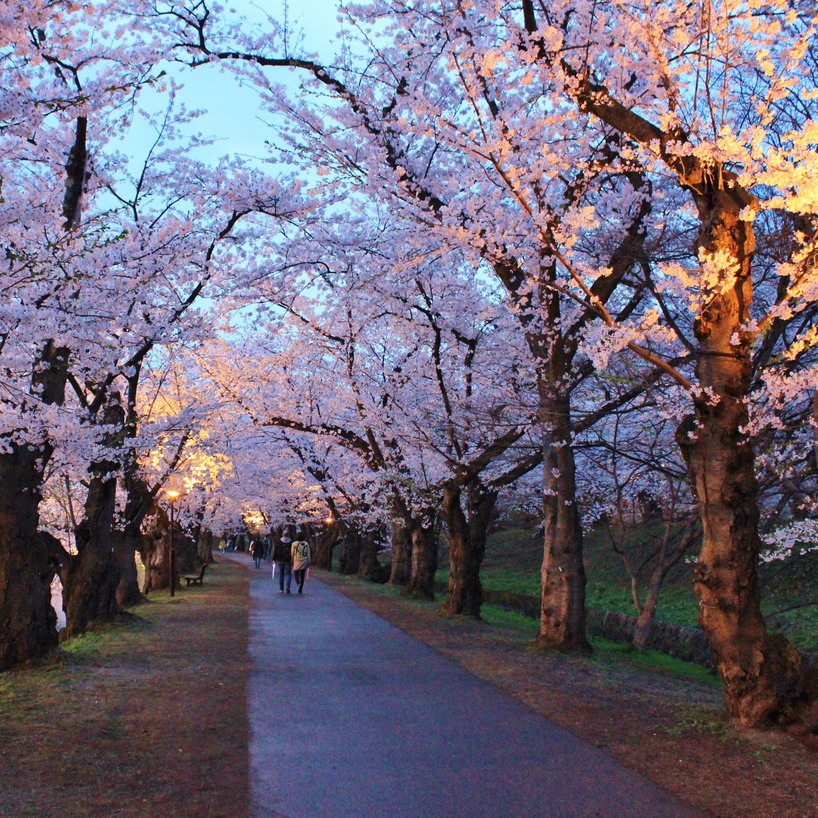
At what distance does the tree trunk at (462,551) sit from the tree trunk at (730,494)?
36.9 ft

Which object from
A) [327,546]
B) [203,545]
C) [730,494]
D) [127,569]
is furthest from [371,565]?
[730,494]

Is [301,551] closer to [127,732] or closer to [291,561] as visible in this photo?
[291,561]

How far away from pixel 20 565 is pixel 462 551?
35.8 ft

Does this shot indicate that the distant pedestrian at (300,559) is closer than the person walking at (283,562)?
Yes

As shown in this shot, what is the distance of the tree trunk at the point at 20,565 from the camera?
404 inches

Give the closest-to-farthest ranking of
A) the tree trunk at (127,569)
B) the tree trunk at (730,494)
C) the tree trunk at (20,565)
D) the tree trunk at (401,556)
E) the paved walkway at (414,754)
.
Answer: the paved walkway at (414,754)
the tree trunk at (730,494)
the tree trunk at (20,565)
the tree trunk at (127,569)
the tree trunk at (401,556)

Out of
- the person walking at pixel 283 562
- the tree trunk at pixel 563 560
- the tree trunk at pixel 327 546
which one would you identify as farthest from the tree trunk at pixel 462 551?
the tree trunk at pixel 327 546

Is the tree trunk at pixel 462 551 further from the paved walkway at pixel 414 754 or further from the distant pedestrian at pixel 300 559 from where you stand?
the paved walkway at pixel 414 754

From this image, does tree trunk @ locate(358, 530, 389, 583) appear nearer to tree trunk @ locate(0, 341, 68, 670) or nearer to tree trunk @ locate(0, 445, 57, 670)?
tree trunk @ locate(0, 341, 68, 670)

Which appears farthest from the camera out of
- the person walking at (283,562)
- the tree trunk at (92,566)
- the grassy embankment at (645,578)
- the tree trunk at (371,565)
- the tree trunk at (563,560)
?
the tree trunk at (371,565)

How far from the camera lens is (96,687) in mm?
9180

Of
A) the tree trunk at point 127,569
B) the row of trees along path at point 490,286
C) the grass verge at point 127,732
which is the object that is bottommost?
the grass verge at point 127,732

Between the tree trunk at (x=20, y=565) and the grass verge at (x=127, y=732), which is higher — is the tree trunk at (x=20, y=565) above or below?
above

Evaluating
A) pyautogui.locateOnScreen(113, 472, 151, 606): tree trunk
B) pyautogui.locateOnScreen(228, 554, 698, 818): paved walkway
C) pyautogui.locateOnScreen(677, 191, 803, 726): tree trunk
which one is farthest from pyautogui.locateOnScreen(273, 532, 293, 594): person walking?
pyautogui.locateOnScreen(677, 191, 803, 726): tree trunk
